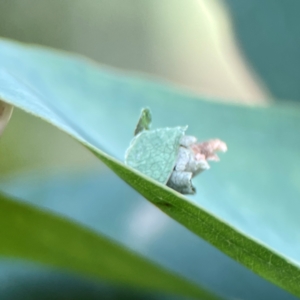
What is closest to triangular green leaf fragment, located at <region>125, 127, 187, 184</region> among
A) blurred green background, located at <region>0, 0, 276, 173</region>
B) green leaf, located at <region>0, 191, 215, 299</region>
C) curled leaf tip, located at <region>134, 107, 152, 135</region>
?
curled leaf tip, located at <region>134, 107, 152, 135</region>

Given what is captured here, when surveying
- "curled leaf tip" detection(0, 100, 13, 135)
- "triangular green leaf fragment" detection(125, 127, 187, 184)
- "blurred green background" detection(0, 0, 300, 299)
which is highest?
"blurred green background" detection(0, 0, 300, 299)

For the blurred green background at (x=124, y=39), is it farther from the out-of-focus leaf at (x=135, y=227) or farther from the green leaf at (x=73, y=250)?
the green leaf at (x=73, y=250)

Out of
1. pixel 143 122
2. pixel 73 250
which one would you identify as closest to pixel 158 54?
pixel 73 250

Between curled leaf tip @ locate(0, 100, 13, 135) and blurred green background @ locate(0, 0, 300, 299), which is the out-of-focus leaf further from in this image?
curled leaf tip @ locate(0, 100, 13, 135)

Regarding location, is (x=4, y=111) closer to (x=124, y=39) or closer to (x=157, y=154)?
(x=157, y=154)

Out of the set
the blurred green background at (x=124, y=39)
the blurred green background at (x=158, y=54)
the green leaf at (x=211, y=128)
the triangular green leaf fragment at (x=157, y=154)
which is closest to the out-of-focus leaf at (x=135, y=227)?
the blurred green background at (x=158, y=54)

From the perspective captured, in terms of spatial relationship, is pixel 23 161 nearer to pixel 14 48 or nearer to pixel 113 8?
pixel 113 8
